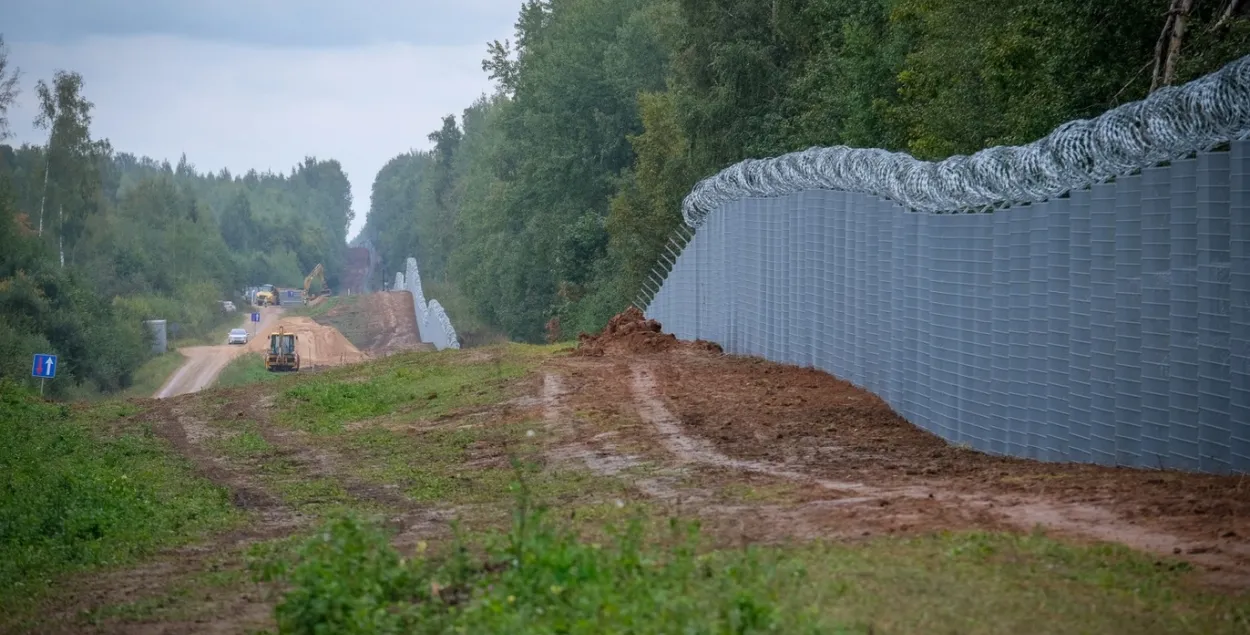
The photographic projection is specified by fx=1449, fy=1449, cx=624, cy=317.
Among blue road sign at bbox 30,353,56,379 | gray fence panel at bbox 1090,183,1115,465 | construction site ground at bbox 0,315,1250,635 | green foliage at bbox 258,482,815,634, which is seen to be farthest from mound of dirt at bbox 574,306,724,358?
green foliage at bbox 258,482,815,634

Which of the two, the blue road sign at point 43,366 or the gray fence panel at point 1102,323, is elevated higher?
the gray fence panel at point 1102,323

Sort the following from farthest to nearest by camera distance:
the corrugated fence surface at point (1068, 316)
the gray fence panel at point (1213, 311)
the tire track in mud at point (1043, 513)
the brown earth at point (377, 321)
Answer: the brown earth at point (377, 321) < the corrugated fence surface at point (1068, 316) < the gray fence panel at point (1213, 311) < the tire track in mud at point (1043, 513)

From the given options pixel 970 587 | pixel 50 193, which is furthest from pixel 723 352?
pixel 50 193

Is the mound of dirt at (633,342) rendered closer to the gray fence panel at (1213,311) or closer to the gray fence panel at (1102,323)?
the gray fence panel at (1102,323)

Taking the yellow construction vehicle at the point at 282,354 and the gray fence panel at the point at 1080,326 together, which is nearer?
the gray fence panel at the point at 1080,326

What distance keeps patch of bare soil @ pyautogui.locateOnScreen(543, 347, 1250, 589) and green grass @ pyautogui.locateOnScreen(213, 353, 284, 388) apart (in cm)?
4510

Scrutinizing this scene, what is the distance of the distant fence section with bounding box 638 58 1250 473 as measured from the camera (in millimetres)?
10352

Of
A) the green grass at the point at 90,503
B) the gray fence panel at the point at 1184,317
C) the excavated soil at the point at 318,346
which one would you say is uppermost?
the gray fence panel at the point at 1184,317

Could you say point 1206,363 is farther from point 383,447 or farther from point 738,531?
point 383,447

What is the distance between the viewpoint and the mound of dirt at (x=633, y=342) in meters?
28.0

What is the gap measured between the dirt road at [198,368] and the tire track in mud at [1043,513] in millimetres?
45258

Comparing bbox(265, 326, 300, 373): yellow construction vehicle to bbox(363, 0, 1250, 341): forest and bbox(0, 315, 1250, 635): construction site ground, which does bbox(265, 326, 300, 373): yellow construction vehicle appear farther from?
bbox(0, 315, 1250, 635): construction site ground

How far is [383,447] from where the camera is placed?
17578 mm

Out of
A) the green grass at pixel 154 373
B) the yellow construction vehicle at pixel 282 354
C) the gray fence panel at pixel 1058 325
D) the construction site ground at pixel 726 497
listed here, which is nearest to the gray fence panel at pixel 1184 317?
the construction site ground at pixel 726 497
